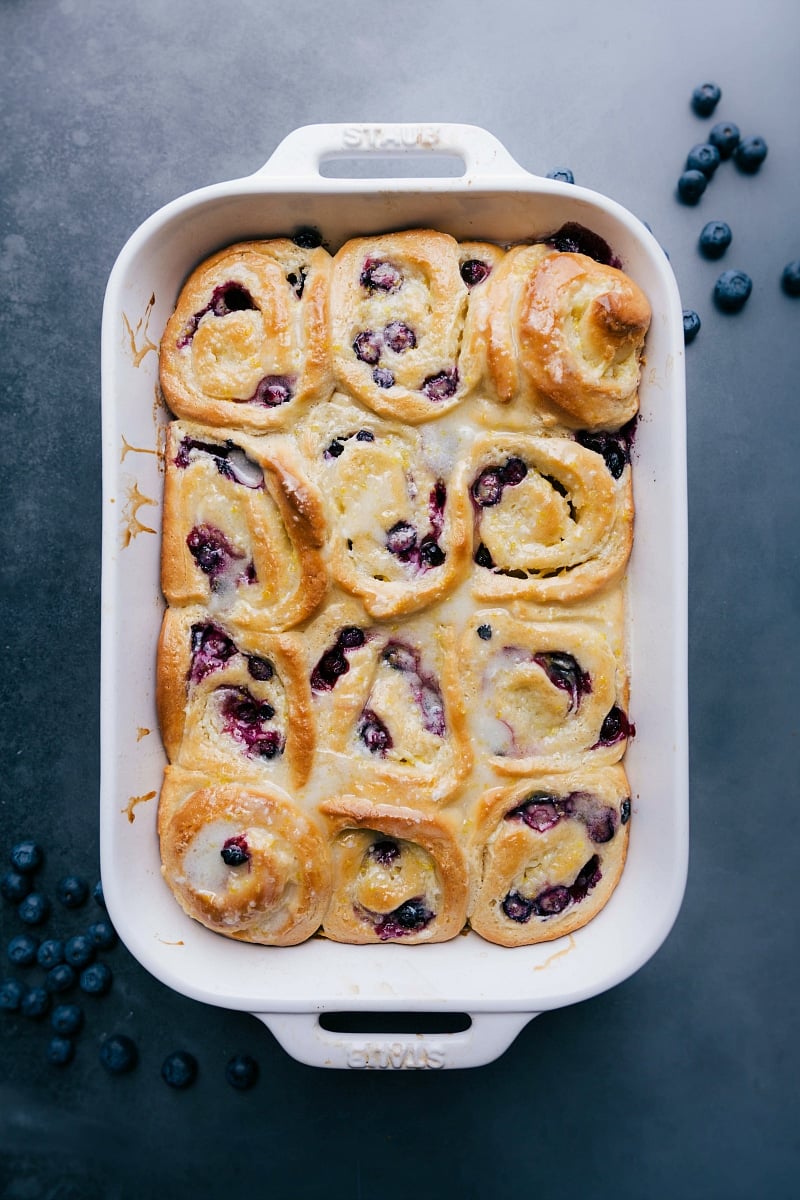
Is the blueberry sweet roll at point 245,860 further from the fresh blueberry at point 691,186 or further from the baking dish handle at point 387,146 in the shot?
the fresh blueberry at point 691,186

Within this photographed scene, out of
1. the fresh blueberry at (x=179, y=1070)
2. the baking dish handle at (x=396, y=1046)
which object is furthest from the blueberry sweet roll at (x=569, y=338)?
the fresh blueberry at (x=179, y=1070)

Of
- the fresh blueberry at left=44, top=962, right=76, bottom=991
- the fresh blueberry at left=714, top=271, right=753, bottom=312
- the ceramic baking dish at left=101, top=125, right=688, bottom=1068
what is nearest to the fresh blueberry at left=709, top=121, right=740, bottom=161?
the fresh blueberry at left=714, top=271, right=753, bottom=312

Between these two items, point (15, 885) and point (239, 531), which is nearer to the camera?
point (239, 531)

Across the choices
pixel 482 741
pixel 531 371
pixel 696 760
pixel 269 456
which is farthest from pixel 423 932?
pixel 531 371

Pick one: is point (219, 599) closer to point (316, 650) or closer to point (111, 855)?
point (316, 650)

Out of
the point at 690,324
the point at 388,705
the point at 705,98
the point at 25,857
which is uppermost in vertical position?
the point at 705,98

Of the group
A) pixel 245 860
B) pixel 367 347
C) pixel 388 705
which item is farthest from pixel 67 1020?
pixel 367 347

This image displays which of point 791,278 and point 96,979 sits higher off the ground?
point 791,278

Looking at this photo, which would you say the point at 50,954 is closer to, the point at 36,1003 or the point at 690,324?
the point at 36,1003
